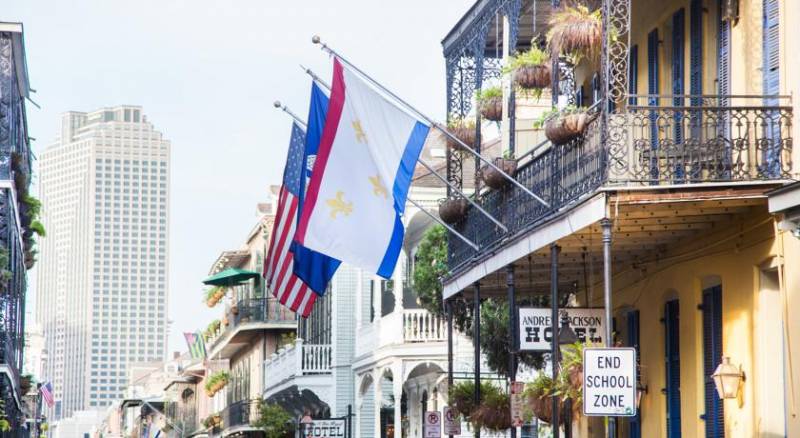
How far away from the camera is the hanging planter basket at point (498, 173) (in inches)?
851

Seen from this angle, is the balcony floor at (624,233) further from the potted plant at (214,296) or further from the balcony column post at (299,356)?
the potted plant at (214,296)

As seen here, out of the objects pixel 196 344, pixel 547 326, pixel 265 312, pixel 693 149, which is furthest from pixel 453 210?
pixel 196 344

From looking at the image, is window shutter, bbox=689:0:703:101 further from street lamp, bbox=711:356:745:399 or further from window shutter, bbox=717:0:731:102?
street lamp, bbox=711:356:745:399

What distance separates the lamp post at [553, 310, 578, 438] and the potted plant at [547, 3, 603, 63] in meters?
3.22

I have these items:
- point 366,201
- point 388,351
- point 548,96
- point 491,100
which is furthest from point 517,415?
point 388,351

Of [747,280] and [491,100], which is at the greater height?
[491,100]

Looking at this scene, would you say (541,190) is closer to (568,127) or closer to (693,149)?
(568,127)

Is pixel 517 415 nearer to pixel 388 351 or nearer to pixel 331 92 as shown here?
pixel 331 92

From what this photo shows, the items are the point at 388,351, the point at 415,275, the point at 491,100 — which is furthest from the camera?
the point at 388,351

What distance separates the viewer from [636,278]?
21.4m

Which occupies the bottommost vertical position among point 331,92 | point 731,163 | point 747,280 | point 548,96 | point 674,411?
point 674,411

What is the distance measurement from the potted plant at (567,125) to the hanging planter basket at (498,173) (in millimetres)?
2830

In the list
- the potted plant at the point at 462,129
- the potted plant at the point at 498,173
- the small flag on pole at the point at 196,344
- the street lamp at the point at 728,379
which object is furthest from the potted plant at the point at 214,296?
the street lamp at the point at 728,379

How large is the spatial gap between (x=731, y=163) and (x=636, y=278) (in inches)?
213
